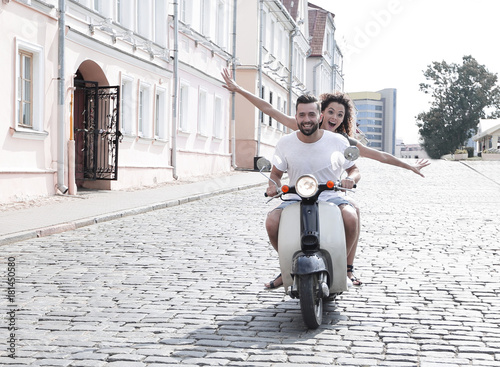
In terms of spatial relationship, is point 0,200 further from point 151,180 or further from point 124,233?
point 151,180

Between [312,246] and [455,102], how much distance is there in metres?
85.3

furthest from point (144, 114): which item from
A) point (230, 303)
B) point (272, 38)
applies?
point (272, 38)

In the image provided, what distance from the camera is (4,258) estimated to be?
884 cm

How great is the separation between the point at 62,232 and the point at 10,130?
4.43 meters

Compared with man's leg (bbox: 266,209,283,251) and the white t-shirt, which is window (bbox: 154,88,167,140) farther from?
man's leg (bbox: 266,209,283,251)

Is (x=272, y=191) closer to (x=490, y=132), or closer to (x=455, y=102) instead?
(x=490, y=132)

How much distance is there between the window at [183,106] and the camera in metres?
26.8

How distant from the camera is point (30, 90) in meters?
16.2

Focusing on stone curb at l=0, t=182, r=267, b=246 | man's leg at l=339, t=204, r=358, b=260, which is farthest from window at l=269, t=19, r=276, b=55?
man's leg at l=339, t=204, r=358, b=260

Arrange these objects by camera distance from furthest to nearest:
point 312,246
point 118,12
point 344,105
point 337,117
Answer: point 118,12, point 344,105, point 337,117, point 312,246

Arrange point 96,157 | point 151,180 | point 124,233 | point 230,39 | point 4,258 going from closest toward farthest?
point 4,258 < point 124,233 < point 96,157 < point 151,180 < point 230,39

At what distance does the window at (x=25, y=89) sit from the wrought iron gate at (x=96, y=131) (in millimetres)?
2742

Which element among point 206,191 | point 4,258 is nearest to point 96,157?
point 206,191

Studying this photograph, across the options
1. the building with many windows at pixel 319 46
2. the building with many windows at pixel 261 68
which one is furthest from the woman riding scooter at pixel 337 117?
the building with many windows at pixel 319 46
